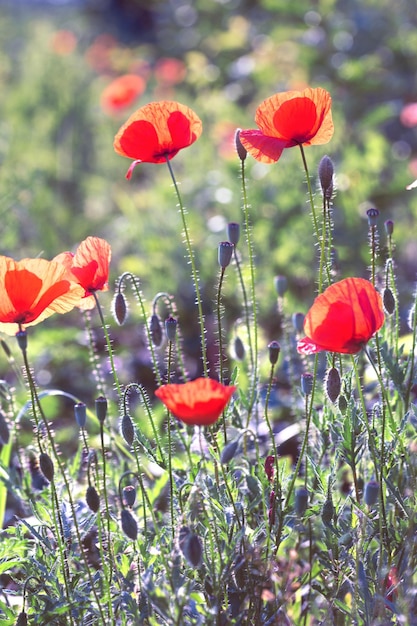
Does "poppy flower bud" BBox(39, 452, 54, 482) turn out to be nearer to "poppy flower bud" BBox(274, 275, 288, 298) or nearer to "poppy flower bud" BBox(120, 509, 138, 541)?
"poppy flower bud" BBox(120, 509, 138, 541)

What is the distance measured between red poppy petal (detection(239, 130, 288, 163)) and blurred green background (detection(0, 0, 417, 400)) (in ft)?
5.19

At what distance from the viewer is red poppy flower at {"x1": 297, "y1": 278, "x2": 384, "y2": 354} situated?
4.14ft

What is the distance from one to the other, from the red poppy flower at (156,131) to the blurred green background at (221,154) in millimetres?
1540

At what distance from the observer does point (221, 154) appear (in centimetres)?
438

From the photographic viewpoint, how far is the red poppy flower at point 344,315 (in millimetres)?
1262

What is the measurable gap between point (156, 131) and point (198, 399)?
627 millimetres

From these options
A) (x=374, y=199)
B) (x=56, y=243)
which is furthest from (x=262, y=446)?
(x=56, y=243)

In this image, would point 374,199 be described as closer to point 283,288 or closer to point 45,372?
point 45,372

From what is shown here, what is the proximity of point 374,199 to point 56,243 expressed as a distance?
177cm

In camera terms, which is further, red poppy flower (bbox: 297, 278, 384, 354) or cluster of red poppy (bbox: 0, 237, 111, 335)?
cluster of red poppy (bbox: 0, 237, 111, 335)

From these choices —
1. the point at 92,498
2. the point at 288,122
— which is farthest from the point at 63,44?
the point at 92,498

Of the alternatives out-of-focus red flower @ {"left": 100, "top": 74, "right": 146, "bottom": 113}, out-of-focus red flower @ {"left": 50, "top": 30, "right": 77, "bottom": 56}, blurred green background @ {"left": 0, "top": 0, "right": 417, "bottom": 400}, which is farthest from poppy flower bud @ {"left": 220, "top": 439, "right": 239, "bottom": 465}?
out-of-focus red flower @ {"left": 50, "top": 30, "right": 77, "bottom": 56}

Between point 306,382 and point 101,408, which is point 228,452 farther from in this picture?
point 306,382

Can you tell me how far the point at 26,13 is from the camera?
14172 mm
